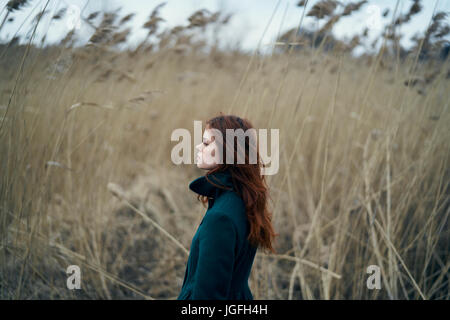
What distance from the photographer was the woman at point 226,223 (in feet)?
2.27

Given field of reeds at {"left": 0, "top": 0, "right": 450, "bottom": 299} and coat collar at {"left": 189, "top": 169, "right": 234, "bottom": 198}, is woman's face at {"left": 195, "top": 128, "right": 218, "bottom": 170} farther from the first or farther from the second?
field of reeds at {"left": 0, "top": 0, "right": 450, "bottom": 299}

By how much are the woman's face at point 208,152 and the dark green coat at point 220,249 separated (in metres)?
0.03

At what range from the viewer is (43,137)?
65.6 inches

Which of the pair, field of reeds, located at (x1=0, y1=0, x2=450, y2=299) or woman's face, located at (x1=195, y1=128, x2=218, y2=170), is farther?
field of reeds, located at (x1=0, y1=0, x2=450, y2=299)

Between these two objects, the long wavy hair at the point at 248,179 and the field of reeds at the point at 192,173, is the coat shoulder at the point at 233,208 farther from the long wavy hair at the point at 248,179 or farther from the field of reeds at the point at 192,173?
the field of reeds at the point at 192,173

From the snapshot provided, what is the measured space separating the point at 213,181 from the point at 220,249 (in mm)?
172

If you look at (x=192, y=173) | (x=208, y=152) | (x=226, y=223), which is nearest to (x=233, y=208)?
(x=226, y=223)

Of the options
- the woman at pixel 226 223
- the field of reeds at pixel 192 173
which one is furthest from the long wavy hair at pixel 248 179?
the field of reeds at pixel 192 173

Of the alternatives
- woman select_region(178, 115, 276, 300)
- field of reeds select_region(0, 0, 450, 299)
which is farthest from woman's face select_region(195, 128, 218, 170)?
field of reeds select_region(0, 0, 450, 299)

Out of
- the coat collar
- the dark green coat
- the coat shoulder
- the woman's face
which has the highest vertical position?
the woman's face

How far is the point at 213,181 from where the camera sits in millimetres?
779

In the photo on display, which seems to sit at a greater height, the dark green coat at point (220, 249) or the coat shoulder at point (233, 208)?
the coat shoulder at point (233, 208)

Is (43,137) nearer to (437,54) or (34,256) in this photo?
(34,256)

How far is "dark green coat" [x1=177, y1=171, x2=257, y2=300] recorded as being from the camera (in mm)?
689
